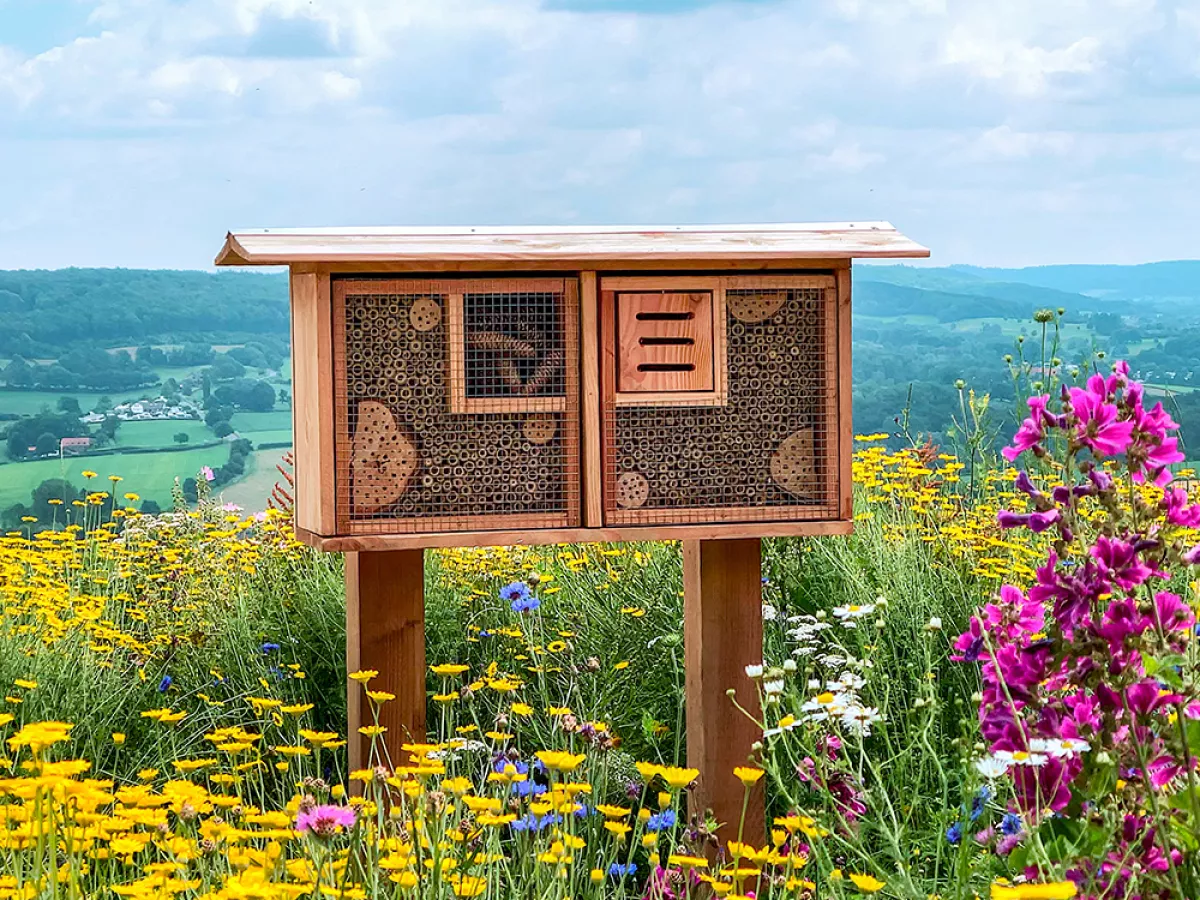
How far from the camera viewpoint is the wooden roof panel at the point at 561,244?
9.88ft

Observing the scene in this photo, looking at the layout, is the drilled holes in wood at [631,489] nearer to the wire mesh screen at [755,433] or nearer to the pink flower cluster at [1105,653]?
the wire mesh screen at [755,433]

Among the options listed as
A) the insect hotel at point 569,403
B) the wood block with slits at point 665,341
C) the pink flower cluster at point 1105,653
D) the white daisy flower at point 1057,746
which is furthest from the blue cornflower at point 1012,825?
the wood block with slits at point 665,341

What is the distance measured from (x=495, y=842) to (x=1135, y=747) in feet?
3.50

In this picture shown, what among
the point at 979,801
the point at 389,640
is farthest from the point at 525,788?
the point at 979,801

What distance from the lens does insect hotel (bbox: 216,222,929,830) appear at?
121 inches

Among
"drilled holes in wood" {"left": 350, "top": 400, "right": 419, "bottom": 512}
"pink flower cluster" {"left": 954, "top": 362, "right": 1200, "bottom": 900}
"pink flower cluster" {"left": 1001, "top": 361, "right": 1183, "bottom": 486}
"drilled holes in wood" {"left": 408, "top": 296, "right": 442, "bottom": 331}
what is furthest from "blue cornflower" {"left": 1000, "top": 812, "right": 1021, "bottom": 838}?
"drilled holes in wood" {"left": 408, "top": 296, "right": 442, "bottom": 331}

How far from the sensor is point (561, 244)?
3.14 meters

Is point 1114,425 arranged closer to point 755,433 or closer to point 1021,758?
point 1021,758

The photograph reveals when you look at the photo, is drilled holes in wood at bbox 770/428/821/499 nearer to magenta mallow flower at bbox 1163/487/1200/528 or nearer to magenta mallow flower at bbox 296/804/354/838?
magenta mallow flower at bbox 1163/487/1200/528

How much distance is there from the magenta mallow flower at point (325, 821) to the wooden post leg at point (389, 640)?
1326 mm

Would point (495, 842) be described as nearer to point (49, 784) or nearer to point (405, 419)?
point (49, 784)

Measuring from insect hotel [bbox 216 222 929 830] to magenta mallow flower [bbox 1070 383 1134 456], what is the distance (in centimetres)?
125

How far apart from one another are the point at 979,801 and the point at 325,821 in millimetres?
975

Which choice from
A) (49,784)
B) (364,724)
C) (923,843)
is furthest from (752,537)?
(49,784)
